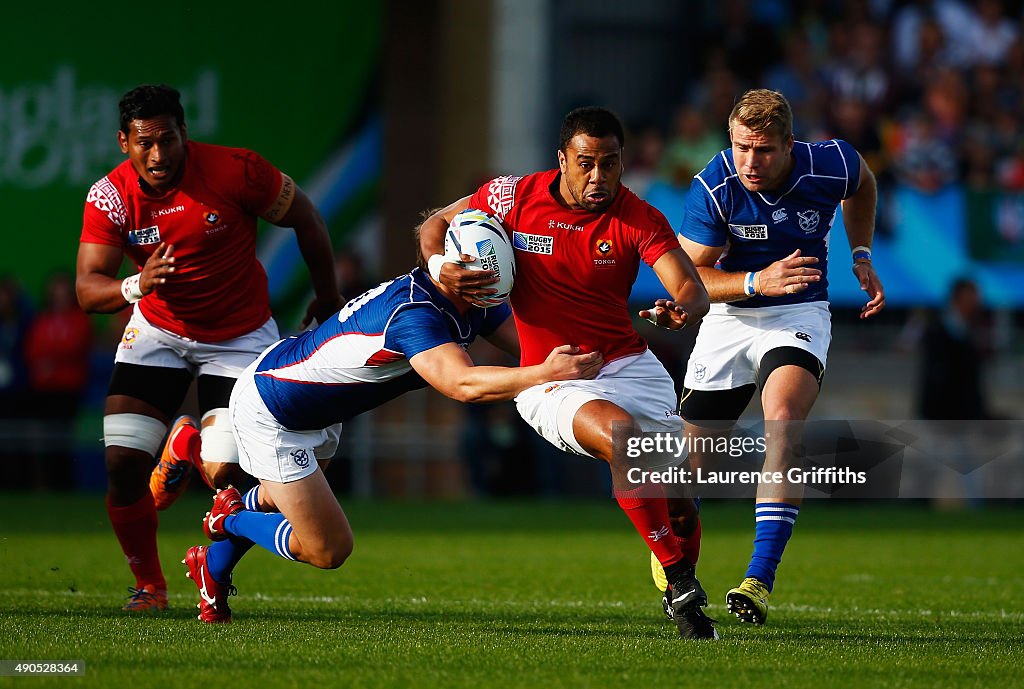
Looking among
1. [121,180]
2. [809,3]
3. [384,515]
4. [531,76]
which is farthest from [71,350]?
[809,3]

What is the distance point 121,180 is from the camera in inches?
300

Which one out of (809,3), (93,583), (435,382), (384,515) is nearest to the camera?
(435,382)

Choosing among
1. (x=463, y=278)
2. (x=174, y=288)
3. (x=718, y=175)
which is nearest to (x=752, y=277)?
(x=718, y=175)

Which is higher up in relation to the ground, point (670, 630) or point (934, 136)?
point (934, 136)

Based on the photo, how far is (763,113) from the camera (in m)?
7.27

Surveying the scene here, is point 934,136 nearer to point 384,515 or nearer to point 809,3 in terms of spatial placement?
point 809,3

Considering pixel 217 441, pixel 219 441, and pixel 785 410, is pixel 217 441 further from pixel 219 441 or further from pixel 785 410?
pixel 785 410

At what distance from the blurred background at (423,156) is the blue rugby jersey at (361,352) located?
10.1 m

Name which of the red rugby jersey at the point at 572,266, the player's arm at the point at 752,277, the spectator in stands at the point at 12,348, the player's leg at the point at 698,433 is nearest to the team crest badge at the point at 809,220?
the player's arm at the point at 752,277

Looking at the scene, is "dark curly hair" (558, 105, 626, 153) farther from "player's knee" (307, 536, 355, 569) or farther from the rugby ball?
"player's knee" (307, 536, 355, 569)

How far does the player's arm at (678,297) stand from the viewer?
6.15 metres

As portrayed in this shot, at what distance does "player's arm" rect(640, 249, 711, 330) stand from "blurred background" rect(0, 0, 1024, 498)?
1012 centimetres

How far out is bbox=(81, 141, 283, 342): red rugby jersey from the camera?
7.56m

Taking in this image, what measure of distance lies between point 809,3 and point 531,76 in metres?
4.67
